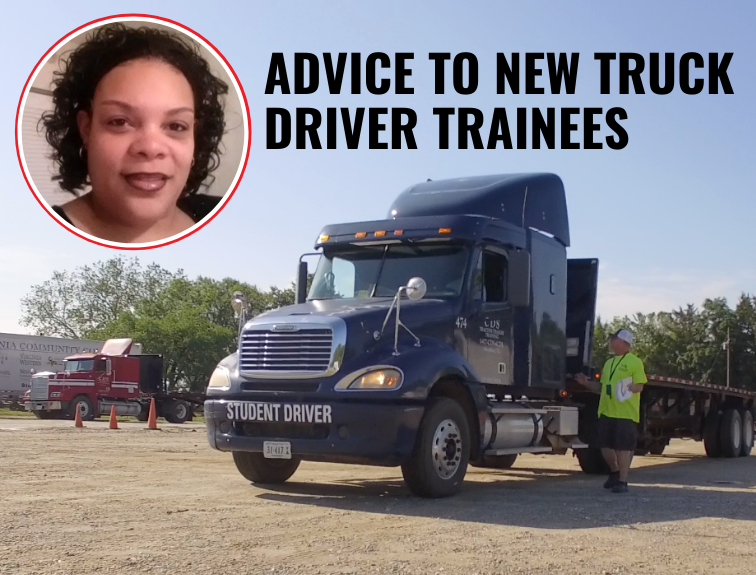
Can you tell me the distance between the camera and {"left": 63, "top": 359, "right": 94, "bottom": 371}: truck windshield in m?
36.9

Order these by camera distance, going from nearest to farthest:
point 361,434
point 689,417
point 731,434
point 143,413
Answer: point 361,434, point 689,417, point 731,434, point 143,413

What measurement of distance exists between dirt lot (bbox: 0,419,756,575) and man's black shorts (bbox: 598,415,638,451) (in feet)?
1.91

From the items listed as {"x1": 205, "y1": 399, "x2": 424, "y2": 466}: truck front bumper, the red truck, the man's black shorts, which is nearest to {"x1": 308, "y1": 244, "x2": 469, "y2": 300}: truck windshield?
{"x1": 205, "y1": 399, "x2": 424, "y2": 466}: truck front bumper

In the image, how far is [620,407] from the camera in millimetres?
11367

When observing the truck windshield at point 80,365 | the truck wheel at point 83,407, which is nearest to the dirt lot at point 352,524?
the truck wheel at point 83,407

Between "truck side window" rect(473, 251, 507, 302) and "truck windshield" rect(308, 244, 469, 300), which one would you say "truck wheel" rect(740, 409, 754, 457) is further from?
"truck windshield" rect(308, 244, 469, 300)

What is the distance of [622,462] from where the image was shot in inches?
433

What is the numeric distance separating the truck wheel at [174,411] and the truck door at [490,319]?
28346mm

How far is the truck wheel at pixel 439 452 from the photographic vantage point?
377 inches

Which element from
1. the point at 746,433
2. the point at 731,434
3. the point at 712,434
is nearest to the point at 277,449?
the point at 712,434

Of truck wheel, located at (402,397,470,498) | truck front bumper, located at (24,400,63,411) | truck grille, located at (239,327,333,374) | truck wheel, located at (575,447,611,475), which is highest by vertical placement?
truck grille, located at (239,327,333,374)

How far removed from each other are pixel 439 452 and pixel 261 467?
7.05ft

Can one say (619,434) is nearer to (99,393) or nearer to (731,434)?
(731,434)

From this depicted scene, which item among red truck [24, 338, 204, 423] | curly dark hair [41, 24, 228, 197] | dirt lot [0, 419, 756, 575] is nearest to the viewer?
curly dark hair [41, 24, 228, 197]
